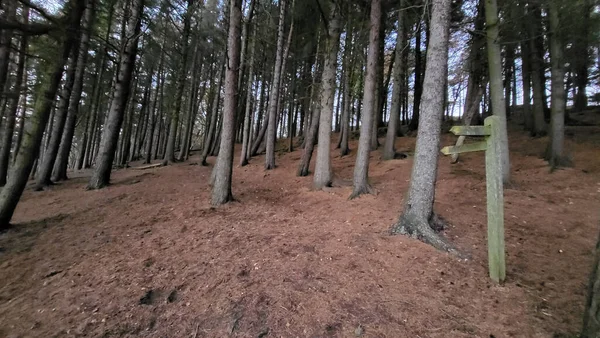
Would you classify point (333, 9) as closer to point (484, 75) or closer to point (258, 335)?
point (484, 75)

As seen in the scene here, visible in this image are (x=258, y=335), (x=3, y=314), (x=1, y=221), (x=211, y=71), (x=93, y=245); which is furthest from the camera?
(x=211, y=71)

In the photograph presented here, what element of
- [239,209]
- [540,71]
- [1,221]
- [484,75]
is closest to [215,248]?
[239,209]

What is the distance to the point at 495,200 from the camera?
3211 millimetres

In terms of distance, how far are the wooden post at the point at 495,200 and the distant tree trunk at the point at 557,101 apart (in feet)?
19.7

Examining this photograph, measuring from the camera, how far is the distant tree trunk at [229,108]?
6.22 meters

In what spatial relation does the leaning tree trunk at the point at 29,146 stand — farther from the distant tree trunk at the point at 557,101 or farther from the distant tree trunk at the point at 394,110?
the distant tree trunk at the point at 557,101

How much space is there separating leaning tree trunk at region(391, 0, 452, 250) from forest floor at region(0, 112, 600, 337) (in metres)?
0.33

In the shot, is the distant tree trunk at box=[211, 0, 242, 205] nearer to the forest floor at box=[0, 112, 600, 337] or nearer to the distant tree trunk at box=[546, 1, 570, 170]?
the forest floor at box=[0, 112, 600, 337]

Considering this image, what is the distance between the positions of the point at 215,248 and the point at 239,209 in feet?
6.03

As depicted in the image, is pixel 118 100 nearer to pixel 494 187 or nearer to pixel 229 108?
pixel 229 108

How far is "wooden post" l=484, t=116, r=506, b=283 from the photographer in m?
3.20

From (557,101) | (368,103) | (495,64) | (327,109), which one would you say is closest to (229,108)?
(327,109)

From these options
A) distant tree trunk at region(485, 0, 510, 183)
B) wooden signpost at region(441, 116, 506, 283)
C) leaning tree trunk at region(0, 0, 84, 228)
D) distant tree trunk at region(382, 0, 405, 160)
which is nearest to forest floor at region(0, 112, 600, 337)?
wooden signpost at region(441, 116, 506, 283)

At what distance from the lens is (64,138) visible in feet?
35.3
